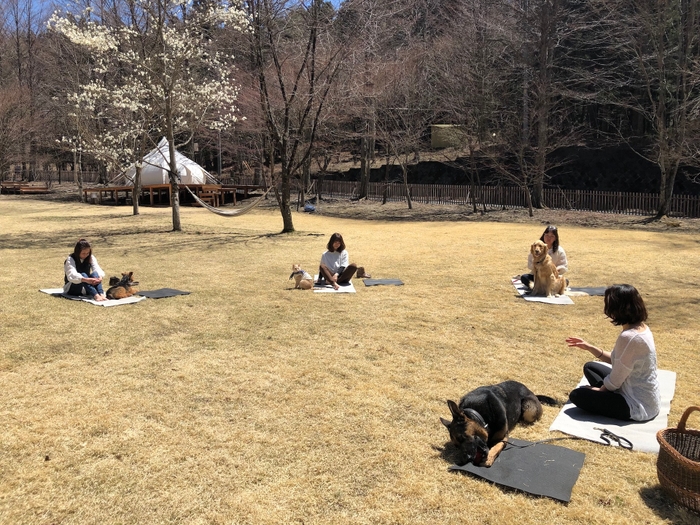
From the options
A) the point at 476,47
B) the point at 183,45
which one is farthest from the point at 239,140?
the point at 183,45

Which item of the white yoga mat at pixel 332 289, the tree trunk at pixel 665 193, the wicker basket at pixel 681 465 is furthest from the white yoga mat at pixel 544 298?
the tree trunk at pixel 665 193

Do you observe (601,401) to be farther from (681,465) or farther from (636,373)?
(681,465)

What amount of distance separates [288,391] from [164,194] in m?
27.9

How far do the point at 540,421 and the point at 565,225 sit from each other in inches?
678

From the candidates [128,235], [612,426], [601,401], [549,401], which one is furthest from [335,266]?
[128,235]

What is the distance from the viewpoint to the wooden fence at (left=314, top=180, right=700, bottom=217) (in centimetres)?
2189

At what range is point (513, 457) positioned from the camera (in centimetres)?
357

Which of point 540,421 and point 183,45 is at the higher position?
point 183,45

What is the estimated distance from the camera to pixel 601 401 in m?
4.14

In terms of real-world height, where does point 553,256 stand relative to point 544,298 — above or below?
above

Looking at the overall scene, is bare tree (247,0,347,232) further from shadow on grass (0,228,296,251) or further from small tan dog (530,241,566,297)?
small tan dog (530,241,566,297)

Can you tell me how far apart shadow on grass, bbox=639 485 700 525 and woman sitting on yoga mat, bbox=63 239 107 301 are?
6.91 m

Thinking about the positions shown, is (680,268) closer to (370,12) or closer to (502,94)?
(370,12)

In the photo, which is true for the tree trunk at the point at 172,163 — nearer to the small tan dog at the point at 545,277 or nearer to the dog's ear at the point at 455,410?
the small tan dog at the point at 545,277
